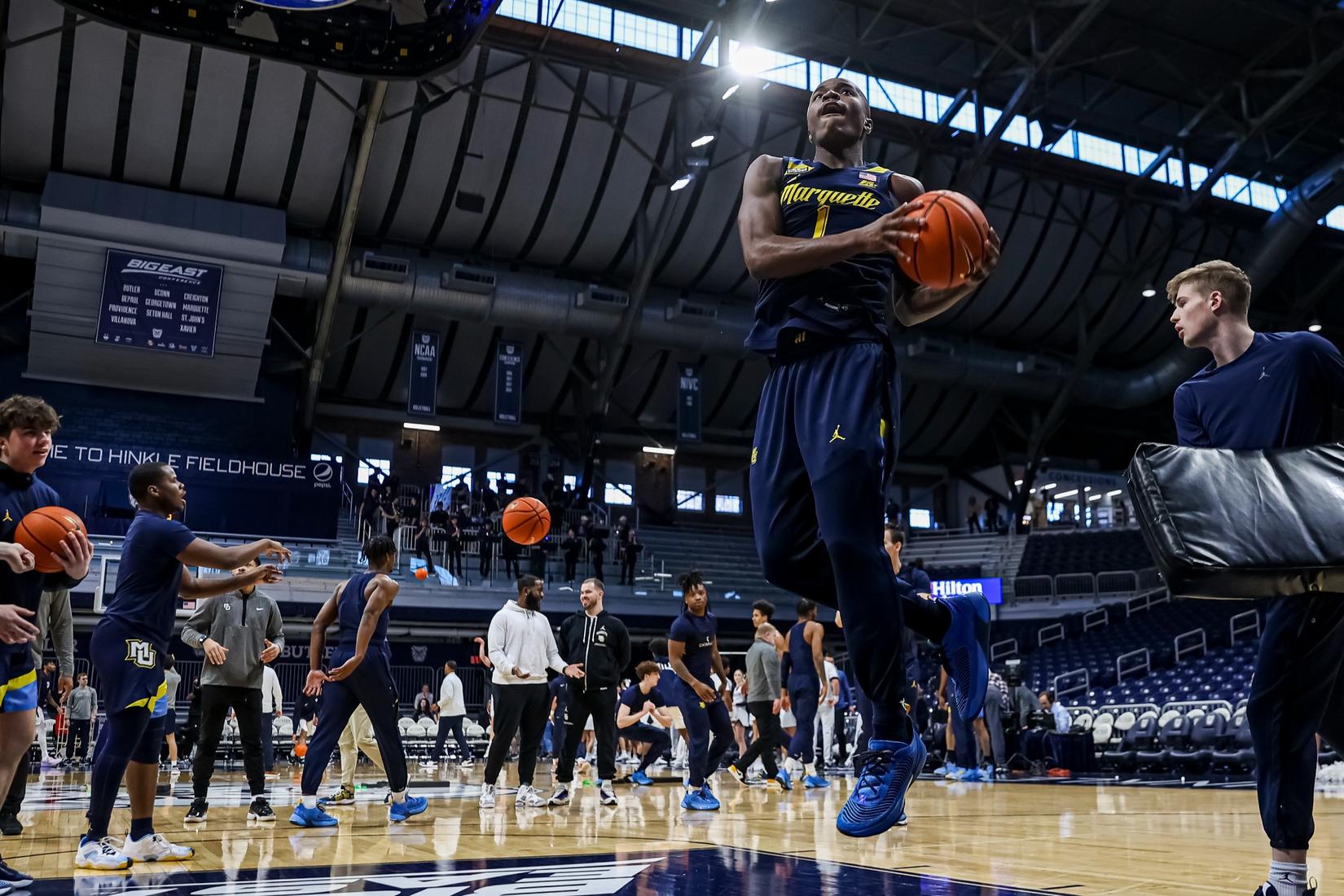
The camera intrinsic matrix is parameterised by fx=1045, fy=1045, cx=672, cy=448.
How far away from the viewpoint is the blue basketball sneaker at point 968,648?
3.36 metres

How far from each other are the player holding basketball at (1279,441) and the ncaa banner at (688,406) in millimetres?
23942

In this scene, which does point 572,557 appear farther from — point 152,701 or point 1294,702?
point 1294,702

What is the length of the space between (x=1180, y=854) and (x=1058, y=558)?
25452mm

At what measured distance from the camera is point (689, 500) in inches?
1315

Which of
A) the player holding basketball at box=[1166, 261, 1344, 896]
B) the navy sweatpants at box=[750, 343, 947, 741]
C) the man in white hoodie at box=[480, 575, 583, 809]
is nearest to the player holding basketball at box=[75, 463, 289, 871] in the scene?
the navy sweatpants at box=[750, 343, 947, 741]

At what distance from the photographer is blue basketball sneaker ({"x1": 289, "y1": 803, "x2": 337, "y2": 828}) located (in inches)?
271

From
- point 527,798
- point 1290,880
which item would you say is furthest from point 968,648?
point 527,798

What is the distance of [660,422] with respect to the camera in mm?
32125

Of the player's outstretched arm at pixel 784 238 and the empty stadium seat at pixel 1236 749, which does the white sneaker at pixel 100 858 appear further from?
the empty stadium seat at pixel 1236 749

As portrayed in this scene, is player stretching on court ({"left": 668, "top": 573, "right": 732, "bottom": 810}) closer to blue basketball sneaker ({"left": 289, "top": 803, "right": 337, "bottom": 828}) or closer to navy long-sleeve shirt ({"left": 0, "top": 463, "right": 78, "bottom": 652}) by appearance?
blue basketball sneaker ({"left": 289, "top": 803, "right": 337, "bottom": 828})

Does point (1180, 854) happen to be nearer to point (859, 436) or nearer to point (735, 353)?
point (859, 436)

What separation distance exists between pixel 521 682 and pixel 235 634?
2.31 m

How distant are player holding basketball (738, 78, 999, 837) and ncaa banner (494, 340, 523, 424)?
75.2 ft

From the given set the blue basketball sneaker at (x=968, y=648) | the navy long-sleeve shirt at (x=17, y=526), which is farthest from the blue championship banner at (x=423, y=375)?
the blue basketball sneaker at (x=968, y=648)
